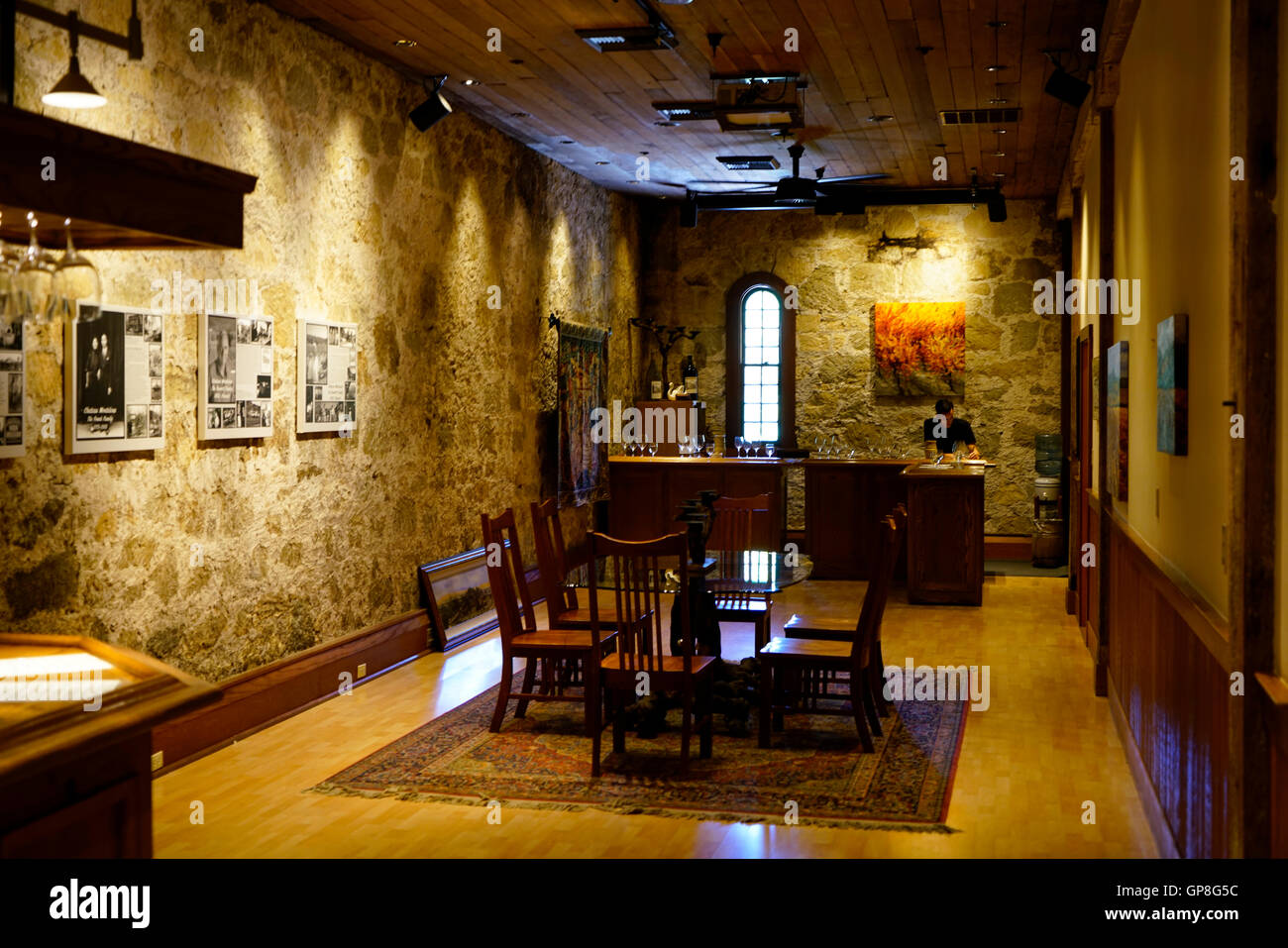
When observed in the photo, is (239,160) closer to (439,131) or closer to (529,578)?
(439,131)

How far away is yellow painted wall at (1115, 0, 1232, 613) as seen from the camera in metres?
3.47

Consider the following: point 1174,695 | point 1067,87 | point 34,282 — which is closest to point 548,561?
point 1174,695

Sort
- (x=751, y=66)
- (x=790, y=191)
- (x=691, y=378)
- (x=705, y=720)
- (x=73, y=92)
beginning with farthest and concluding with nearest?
1. (x=691, y=378)
2. (x=790, y=191)
3. (x=751, y=66)
4. (x=705, y=720)
5. (x=73, y=92)

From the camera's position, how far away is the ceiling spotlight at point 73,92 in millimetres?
4773

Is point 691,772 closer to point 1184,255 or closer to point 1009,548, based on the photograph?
point 1184,255

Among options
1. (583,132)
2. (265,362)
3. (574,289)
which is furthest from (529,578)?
(265,362)

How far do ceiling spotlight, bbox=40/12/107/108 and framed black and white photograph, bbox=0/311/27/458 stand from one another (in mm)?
889

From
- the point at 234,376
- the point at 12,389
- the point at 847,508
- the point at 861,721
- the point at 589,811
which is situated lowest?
the point at 589,811

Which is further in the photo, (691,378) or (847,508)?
(691,378)

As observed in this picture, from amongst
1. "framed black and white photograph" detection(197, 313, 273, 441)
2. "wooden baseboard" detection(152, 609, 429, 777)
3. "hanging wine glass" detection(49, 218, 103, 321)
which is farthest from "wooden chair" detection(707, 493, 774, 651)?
"hanging wine glass" detection(49, 218, 103, 321)

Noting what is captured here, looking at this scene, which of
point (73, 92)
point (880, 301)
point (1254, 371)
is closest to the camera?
point (1254, 371)

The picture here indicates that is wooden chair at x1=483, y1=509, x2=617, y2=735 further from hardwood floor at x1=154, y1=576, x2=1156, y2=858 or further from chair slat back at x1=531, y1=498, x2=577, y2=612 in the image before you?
hardwood floor at x1=154, y1=576, x2=1156, y2=858

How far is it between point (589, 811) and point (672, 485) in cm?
736

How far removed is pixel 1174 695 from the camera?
434 centimetres
